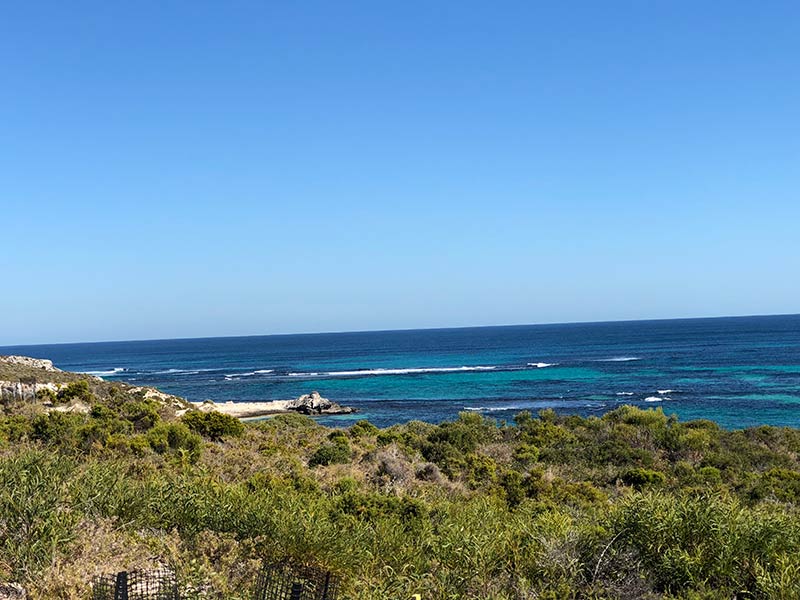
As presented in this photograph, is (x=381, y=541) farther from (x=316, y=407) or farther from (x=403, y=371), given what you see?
(x=403, y=371)

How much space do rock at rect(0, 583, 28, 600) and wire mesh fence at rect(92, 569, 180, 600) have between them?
1.78 ft

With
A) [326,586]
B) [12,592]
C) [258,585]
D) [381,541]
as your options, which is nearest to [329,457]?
[381,541]

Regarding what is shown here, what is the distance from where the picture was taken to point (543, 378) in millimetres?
67625

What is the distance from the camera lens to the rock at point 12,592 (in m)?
4.95

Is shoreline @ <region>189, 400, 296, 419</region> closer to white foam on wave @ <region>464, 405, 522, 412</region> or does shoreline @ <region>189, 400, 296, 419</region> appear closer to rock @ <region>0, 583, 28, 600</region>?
white foam on wave @ <region>464, 405, 522, 412</region>

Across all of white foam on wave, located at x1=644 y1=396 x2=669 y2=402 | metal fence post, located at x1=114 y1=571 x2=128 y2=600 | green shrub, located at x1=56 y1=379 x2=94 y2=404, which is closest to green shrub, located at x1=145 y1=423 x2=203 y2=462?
green shrub, located at x1=56 y1=379 x2=94 y2=404

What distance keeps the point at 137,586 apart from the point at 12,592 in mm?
1005

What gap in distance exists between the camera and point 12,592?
16.5 ft

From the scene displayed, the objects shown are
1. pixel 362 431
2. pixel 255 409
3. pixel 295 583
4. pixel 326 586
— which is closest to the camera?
pixel 295 583

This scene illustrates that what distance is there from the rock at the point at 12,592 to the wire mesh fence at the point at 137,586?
54 centimetres

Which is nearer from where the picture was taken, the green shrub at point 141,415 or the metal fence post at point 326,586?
the metal fence post at point 326,586

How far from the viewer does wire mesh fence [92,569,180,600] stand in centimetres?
461

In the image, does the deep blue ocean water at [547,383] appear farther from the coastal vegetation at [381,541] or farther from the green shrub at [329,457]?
the coastal vegetation at [381,541]

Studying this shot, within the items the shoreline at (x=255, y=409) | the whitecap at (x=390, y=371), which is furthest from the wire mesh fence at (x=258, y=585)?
the whitecap at (x=390, y=371)
